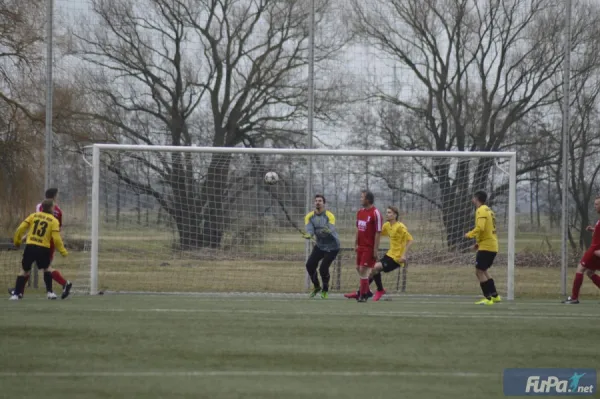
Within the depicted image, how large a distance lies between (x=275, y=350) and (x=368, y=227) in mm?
7764

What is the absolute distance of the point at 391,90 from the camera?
742 inches

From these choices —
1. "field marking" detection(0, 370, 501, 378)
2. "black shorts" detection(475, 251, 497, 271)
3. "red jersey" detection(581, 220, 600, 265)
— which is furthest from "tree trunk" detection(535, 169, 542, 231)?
"field marking" detection(0, 370, 501, 378)

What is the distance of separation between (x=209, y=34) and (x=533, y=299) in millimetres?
8618

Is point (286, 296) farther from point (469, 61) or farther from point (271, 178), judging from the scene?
point (469, 61)

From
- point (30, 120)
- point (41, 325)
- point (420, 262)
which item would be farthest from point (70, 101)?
point (41, 325)

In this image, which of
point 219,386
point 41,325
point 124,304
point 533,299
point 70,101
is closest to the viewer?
point 219,386

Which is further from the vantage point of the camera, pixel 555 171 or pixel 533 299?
pixel 555 171

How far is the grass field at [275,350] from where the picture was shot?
650cm

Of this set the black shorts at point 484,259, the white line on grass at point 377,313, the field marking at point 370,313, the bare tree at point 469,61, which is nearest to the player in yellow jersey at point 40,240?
the field marking at point 370,313

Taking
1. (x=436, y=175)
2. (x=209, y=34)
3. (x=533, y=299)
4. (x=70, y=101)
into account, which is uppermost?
(x=209, y=34)

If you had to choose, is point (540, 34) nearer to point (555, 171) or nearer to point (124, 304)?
point (555, 171)

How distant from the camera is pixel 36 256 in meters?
14.4

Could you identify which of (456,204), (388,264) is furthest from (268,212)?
(456,204)

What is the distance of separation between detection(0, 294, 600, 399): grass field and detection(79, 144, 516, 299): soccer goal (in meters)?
4.65
